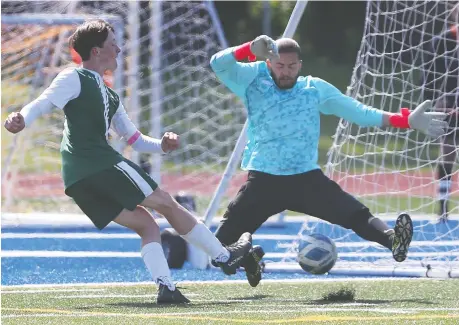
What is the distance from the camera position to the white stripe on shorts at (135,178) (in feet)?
23.4

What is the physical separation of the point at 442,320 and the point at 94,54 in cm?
256

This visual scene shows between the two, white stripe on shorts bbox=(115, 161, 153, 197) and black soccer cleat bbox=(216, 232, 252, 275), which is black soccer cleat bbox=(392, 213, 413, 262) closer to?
black soccer cleat bbox=(216, 232, 252, 275)

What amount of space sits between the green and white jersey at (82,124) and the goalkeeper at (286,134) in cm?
113

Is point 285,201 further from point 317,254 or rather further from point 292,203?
point 317,254

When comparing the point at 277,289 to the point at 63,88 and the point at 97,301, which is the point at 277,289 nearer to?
the point at 97,301

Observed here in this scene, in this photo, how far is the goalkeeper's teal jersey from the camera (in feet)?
26.5

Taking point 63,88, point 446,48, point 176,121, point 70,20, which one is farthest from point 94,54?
point 176,121

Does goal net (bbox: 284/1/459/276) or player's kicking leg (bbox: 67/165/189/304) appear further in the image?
goal net (bbox: 284/1/459/276)

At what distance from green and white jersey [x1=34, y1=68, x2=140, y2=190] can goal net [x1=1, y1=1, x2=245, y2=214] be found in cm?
614

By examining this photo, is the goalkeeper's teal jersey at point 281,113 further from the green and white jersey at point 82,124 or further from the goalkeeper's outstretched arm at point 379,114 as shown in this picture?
the green and white jersey at point 82,124

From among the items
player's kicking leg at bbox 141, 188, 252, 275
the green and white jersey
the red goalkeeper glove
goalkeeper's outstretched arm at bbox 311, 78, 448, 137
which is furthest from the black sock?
the green and white jersey

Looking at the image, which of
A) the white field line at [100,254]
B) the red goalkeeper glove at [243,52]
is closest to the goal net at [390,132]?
the white field line at [100,254]

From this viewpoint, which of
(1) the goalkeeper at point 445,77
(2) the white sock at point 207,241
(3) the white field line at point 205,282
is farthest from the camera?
(1) the goalkeeper at point 445,77

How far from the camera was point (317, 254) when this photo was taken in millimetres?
8391
